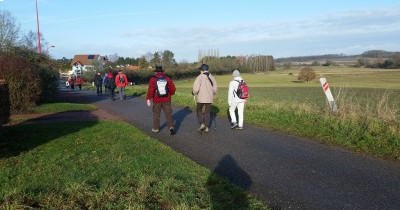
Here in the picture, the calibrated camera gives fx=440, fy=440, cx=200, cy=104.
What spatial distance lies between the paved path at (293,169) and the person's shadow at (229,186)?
0.06 ft

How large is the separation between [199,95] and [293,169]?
5.22 m

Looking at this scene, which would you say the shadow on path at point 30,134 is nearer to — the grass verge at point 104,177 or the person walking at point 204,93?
the grass verge at point 104,177

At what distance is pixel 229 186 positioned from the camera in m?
6.18

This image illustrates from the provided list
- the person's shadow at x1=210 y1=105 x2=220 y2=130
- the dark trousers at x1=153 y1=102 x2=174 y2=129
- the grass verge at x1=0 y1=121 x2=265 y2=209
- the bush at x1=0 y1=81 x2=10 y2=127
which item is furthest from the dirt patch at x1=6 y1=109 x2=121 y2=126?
the bush at x1=0 y1=81 x2=10 y2=127

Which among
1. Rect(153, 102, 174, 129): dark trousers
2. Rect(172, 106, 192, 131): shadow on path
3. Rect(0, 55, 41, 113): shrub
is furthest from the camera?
Rect(0, 55, 41, 113): shrub

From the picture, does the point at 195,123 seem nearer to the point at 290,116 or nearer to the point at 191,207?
the point at 290,116

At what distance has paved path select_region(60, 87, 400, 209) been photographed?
19.0 ft

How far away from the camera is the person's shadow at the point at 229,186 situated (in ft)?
17.6

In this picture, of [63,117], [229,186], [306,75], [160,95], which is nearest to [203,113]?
[160,95]

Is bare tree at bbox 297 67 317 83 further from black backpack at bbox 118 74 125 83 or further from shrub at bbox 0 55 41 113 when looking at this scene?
shrub at bbox 0 55 41 113

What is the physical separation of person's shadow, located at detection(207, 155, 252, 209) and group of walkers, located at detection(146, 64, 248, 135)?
4.11m

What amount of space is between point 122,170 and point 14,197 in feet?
6.84

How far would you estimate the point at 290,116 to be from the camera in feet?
44.6

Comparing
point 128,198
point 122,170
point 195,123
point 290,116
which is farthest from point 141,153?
point 290,116
